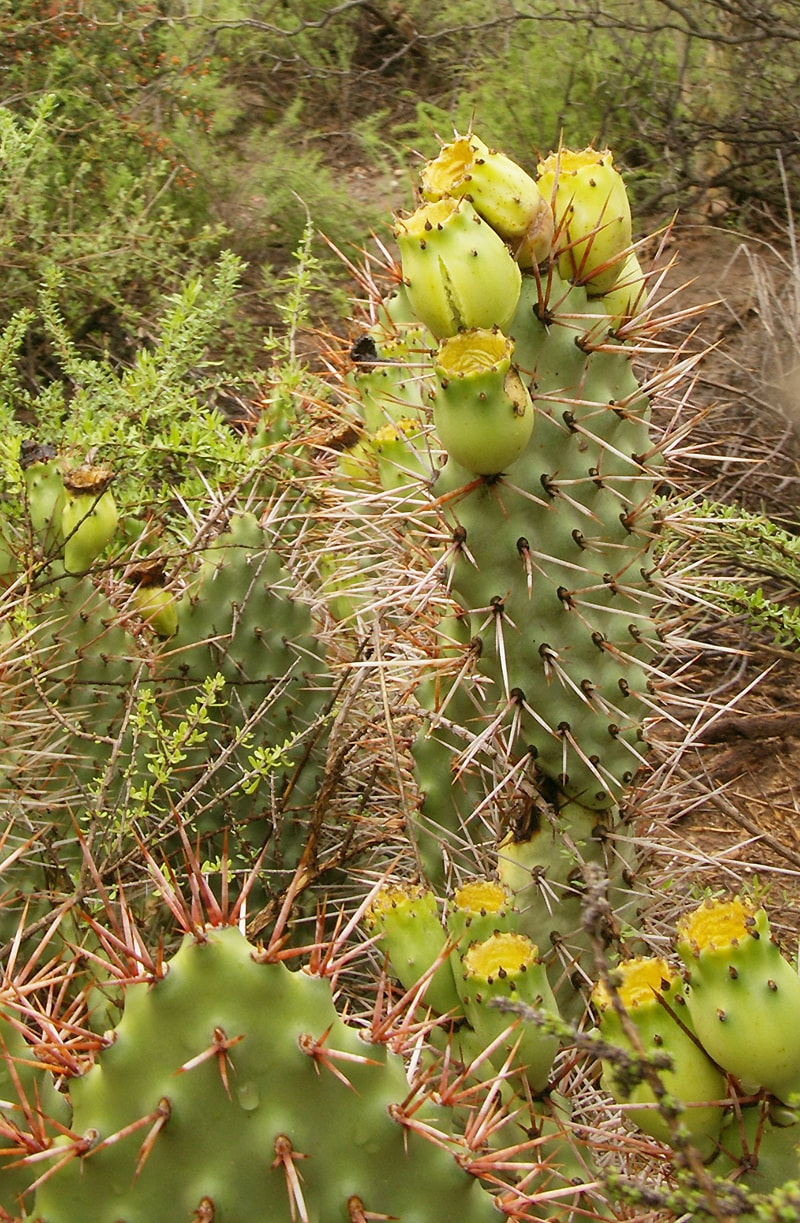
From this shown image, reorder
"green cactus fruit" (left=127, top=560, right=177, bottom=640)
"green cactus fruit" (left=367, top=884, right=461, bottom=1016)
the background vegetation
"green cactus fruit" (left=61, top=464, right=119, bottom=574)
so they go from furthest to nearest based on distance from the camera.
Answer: the background vegetation, "green cactus fruit" (left=127, top=560, right=177, bottom=640), "green cactus fruit" (left=61, top=464, right=119, bottom=574), "green cactus fruit" (left=367, top=884, right=461, bottom=1016)

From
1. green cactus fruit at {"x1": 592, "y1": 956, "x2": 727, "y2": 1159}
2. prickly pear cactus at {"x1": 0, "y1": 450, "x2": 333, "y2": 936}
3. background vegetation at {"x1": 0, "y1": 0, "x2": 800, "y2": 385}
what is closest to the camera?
green cactus fruit at {"x1": 592, "y1": 956, "x2": 727, "y2": 1159}

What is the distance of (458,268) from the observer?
1361 millimetres

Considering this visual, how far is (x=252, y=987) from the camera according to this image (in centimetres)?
105

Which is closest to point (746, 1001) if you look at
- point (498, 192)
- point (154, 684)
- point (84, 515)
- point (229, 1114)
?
point (229, 1114)

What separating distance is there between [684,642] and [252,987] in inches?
38.4

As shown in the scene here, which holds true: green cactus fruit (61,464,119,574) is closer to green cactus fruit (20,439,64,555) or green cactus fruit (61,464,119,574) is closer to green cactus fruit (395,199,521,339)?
green cactus fruit (20,439,64,555)

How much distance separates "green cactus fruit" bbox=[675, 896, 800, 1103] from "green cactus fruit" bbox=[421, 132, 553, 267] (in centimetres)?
85

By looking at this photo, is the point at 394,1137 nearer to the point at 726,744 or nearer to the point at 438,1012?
the point at 438,1012

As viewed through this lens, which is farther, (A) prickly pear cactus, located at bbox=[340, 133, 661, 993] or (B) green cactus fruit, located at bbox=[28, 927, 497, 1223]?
(A) prickly pear cactus, located at bbox=[340, 133, 661, 993]

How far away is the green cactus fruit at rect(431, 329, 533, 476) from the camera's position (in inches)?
53.7

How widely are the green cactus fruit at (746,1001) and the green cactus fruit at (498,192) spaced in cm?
85

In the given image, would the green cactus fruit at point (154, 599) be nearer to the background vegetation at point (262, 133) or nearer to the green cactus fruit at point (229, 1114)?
the green cactus fruit at point (229, 1114)

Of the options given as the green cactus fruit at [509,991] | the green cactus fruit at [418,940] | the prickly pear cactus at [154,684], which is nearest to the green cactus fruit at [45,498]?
the prickly pear cactus at [154,684]

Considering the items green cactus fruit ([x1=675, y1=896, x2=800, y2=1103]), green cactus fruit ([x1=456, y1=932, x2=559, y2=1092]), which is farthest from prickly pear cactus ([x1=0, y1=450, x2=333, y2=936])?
green cactus fruit ([x1=675, y1=896, x2=800, y2=1103])
